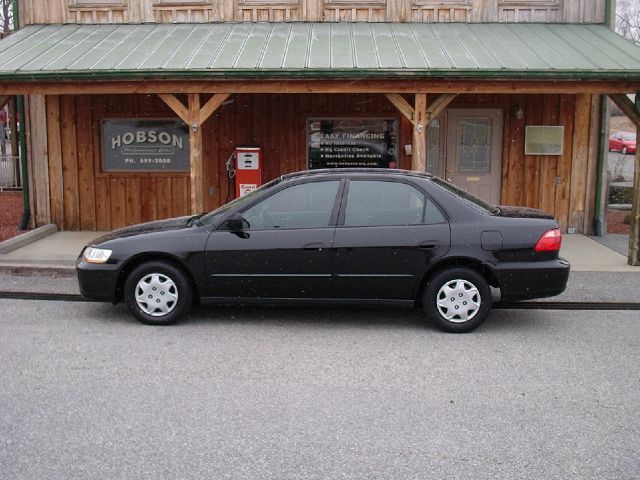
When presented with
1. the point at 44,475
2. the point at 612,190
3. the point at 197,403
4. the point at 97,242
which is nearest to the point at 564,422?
the point at 197,403

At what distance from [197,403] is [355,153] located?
820 cm

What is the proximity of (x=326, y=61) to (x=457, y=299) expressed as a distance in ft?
→ 14.9

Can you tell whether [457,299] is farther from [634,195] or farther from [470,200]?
[634,195]

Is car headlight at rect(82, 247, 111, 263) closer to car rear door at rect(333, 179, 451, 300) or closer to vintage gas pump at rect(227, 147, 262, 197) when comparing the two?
car rear door at rect(333, 179, 451, 300)

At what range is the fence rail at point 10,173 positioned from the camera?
60.2 feet

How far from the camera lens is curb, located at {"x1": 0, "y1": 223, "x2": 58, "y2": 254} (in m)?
11.1

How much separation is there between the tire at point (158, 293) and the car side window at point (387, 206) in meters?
1.76

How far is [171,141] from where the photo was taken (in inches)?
510

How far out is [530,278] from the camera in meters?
6.97

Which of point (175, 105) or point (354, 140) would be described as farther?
point (354, 140)

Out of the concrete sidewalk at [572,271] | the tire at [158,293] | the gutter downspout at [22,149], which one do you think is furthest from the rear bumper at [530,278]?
the gutter downspout at [22,149]

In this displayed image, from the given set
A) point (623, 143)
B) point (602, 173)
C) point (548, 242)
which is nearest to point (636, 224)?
point (602, 173)

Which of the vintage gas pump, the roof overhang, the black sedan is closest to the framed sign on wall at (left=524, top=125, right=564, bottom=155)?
the roof overhang

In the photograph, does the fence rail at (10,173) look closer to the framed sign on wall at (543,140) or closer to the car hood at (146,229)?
the car hood at (146,229)
